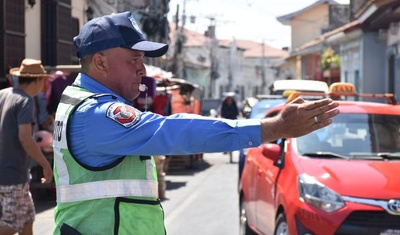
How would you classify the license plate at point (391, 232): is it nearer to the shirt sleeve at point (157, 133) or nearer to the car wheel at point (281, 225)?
the car wheel at point (281, 225)

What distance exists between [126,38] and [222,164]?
18.4 metres

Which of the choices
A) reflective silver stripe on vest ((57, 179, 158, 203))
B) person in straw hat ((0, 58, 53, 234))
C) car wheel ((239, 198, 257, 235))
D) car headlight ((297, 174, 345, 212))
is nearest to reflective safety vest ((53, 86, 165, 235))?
reflective silver stripe on vest ((57, 179, 158, 203))

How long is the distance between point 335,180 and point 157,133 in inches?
151

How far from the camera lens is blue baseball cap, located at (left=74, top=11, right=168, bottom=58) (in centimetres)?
290

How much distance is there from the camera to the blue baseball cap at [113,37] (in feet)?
9.51

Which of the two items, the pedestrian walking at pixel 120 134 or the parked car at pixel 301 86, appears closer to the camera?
the pedestrian walking at pixel 120 134

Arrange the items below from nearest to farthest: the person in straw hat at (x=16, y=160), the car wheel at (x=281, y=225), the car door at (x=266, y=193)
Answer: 1. the person in straw hat at (x=16, y=160)
2. the car wheel at (x=281, y=225)
3. the car door at (x=266, y=193)

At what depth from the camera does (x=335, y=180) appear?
627cm

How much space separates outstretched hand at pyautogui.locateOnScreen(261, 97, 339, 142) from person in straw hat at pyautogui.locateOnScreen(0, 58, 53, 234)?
4084 mm

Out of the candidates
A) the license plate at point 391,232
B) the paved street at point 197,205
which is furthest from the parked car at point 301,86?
the license plate at point 391,232

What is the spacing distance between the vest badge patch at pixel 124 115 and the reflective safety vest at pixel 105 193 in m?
0.15

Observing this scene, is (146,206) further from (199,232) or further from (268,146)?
(199,232)

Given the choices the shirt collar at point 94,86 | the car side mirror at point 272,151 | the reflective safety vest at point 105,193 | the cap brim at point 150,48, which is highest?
the cap brim at point 150,48

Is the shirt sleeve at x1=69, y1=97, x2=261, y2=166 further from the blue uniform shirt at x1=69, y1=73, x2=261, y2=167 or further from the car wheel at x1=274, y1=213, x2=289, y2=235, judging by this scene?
the car wheel at x1=274, y1=213, x2=289, y2=235
